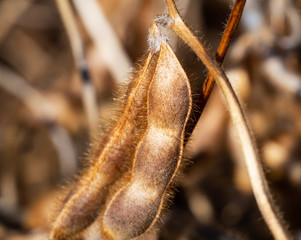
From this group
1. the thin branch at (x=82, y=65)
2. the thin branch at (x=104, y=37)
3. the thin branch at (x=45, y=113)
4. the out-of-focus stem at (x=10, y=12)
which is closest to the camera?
the thin branch at (x=82, y=65)

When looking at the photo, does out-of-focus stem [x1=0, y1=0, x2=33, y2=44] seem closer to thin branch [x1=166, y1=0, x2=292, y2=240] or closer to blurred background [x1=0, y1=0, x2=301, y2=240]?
blurred background [x1=0, y1=0, x2=301, y2=240]

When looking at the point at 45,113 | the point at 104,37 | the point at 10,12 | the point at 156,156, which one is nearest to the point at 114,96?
the point at 104,37

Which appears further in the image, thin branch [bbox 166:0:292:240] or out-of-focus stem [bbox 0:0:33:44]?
out-of-focus stem [bbox 0:0:33:44]

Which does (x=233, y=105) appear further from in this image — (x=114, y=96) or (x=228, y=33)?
(x=114, y=96)

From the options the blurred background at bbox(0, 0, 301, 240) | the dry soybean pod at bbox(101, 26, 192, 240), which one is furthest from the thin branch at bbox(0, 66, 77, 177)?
the dry soybean pod at bbox(101, 26, 192, 240)

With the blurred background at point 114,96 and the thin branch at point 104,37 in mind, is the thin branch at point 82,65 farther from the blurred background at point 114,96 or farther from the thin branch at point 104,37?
the thin branch at point 104,37

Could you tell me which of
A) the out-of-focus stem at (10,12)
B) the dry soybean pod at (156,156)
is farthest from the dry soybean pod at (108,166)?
the out-of-focus stem at (10,12)
